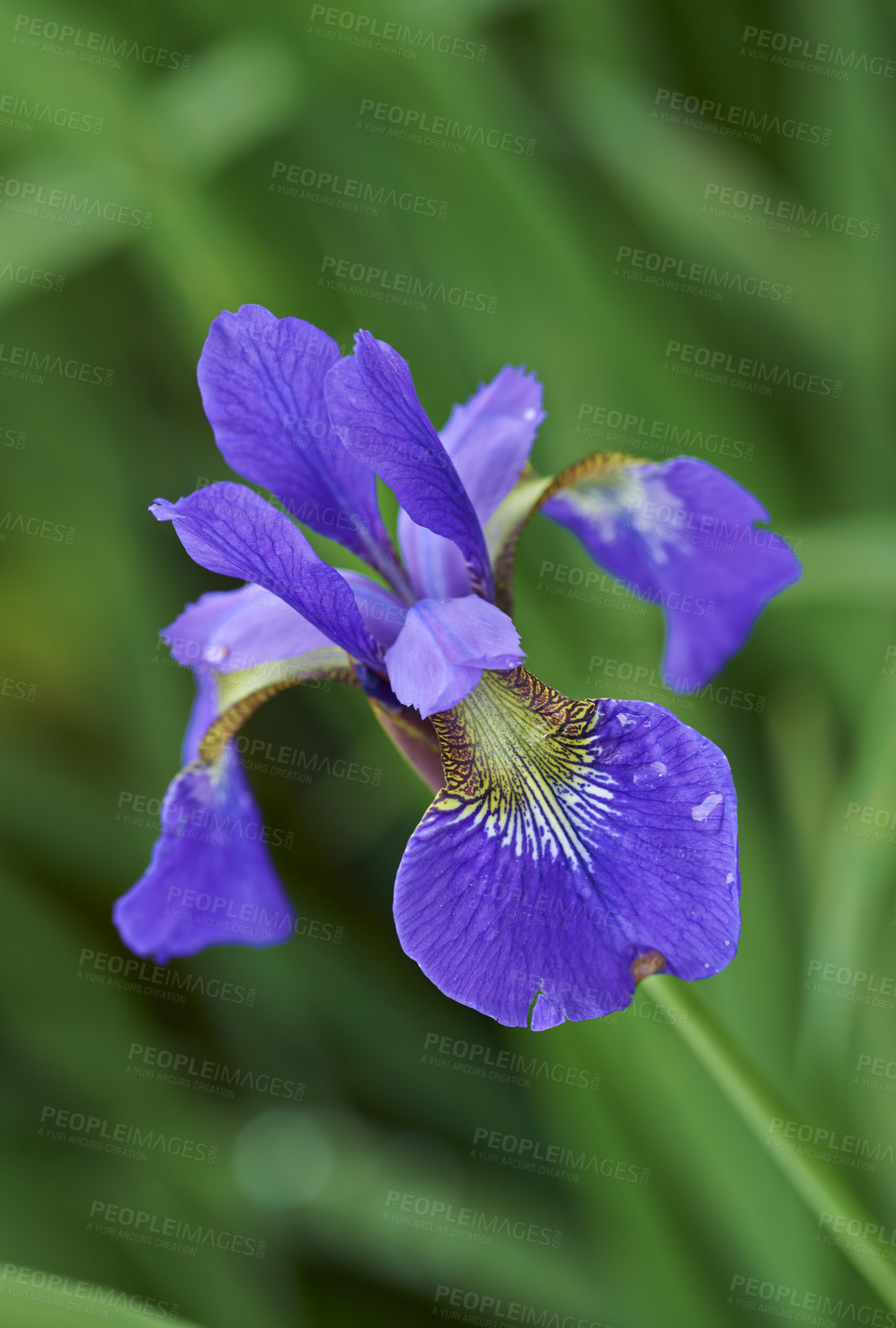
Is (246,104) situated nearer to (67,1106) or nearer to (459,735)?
(459,735)

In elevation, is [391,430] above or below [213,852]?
above

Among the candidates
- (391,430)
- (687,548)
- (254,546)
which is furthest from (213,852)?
(687,548)

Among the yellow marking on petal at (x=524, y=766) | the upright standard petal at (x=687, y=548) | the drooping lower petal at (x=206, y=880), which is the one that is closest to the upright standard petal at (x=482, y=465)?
the upright standard petal at (x=687, y=548)

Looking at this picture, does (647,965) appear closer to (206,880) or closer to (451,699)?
(451,699)

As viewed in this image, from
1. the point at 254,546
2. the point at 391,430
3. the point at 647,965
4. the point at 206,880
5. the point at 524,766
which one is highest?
the point at 391,430

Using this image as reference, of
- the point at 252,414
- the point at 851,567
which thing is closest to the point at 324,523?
the point at 252,414

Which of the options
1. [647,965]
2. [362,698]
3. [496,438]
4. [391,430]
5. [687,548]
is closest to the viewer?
[647,965]
